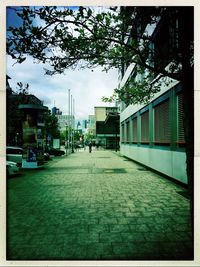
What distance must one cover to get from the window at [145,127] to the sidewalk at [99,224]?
7793 millimetres

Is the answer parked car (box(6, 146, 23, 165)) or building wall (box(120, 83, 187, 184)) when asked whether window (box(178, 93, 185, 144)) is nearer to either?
building wall (box(120, 83, 187, 184))

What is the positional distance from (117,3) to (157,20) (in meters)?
1.35

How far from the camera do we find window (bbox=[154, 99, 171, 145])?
42.7 feet

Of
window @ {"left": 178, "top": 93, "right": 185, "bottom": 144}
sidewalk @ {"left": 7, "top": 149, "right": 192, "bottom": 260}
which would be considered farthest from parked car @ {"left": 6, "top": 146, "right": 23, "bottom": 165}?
window @ {"left": 178, "top": 93, "right": 185, "bottom": 144}

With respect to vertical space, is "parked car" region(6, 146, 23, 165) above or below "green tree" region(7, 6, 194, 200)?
below

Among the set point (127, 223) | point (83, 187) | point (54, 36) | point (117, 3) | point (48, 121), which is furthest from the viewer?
point (48, 121)

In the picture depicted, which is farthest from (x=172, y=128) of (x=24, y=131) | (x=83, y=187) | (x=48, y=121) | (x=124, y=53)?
(x=48, y=121)

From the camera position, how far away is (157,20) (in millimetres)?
5590

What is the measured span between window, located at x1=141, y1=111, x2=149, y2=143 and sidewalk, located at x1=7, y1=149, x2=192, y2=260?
779 cm

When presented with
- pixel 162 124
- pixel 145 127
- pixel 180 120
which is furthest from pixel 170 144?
pixel 145 127

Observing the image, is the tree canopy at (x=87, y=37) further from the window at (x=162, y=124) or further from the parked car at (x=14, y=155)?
the parked car at (x=14, y=155)

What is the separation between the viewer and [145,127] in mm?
18344

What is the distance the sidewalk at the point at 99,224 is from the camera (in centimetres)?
457

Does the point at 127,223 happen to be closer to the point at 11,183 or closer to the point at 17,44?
the point at 17,44
